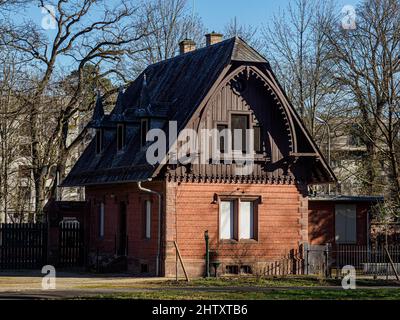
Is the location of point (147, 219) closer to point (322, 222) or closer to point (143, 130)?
point (143, 130)

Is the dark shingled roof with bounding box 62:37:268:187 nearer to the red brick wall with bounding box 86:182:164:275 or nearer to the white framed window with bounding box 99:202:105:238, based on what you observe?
the red brick wall with bounding box 86:182:164:275

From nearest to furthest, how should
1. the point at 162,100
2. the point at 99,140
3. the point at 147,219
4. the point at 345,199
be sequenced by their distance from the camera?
the point at 147,219
the point at 162,100
the point at 345,199
the point at 99,140

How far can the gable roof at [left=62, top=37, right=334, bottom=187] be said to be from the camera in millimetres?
38938

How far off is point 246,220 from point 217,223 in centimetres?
151

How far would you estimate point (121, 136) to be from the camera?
43.5 meters

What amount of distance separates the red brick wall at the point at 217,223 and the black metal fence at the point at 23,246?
9643mm

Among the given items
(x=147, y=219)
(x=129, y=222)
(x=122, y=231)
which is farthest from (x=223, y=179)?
(x=122, y=231)

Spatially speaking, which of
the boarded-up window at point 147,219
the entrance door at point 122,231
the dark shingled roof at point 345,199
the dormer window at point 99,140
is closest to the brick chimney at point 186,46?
the dormer window at point 99,140

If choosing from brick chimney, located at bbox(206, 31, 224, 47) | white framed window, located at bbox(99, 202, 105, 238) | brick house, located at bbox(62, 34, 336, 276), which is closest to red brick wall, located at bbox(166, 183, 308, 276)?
brick house, located at bbox(62, 34, 336, 276)

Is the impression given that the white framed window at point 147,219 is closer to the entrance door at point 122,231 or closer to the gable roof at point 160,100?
the gable roof at point 160,100

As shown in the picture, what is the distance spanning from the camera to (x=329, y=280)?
118ft

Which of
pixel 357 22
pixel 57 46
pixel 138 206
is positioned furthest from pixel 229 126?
pixel 57 46

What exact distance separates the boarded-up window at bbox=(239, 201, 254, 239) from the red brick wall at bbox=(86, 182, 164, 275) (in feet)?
12.2

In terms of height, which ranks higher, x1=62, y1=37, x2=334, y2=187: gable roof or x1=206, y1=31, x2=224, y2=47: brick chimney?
x1=206, y1=31, x2=224, y2=47: brick chimney
